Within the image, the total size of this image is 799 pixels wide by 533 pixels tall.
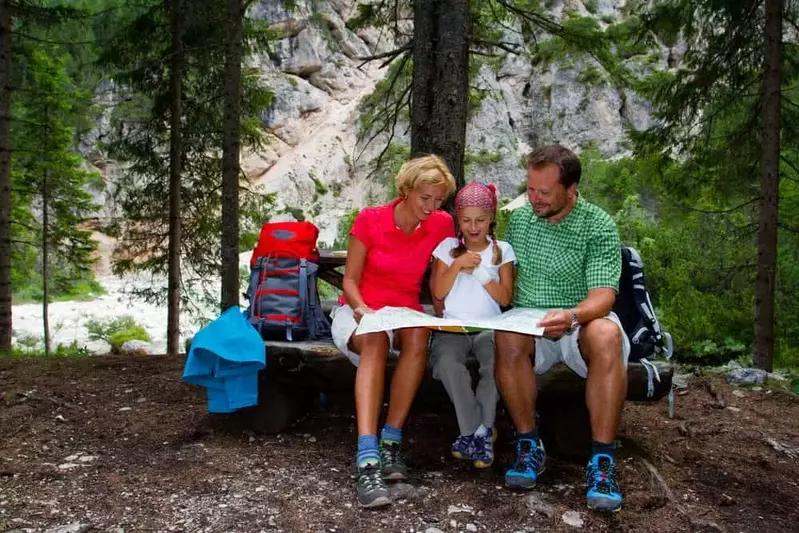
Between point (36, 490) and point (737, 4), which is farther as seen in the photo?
point (737, 4)

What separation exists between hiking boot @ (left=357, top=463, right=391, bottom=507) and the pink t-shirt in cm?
87

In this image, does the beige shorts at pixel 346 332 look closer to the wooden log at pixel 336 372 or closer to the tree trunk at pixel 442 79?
the wooden log at pixel 336 372

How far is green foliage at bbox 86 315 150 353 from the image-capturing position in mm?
17828

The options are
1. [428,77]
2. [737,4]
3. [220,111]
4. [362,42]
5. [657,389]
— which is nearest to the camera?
[657,389]

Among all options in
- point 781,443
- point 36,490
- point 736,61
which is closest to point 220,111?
point 736,61

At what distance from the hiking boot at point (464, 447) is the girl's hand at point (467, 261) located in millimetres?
832

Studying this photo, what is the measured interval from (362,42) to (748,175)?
37982 millimetres

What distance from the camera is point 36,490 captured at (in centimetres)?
294

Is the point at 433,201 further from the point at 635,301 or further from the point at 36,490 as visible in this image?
the point at 36,490

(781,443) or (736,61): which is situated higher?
(736,61)

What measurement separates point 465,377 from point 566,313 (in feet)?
2.06

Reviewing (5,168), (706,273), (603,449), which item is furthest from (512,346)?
(706,273)

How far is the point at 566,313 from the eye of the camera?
2.82m

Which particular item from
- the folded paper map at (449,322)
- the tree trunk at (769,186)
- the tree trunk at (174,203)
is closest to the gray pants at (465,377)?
the folded paper map at (449,322)
